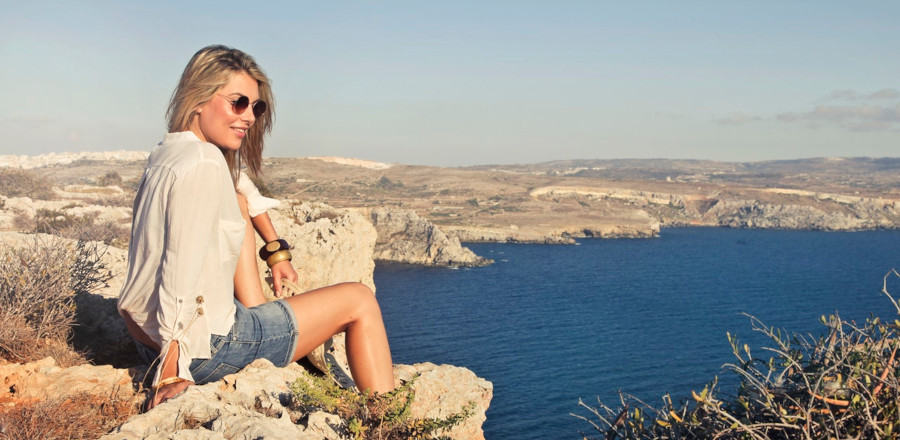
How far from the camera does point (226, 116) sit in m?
3.50

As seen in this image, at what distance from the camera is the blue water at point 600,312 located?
33.2 meters

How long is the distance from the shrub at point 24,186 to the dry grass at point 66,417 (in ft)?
94.1

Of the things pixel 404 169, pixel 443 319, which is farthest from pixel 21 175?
pixel 404 169

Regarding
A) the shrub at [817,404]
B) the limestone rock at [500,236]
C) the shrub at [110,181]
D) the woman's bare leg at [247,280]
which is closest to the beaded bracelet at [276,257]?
the woman's bare leg at [247,280]

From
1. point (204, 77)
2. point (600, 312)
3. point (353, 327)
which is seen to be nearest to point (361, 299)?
point (353, 327)

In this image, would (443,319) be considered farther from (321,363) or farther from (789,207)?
(789,207)

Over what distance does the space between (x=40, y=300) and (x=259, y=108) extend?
2.28m

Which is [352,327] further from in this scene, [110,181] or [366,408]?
[110,181]

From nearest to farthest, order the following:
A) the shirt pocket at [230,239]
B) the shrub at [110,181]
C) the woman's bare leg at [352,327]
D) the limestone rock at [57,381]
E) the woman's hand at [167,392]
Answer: the woman's hand at [167,392] → the shirt pocket at [230,239] → the limestone rock at [57,381] → the woman's bare leg at [352,327] → the shrub at [110,181]

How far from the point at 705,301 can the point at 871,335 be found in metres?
57.2

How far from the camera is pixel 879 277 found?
6775cm

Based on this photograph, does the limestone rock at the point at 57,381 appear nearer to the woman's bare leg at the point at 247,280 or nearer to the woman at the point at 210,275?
the woman at the point at 210,275

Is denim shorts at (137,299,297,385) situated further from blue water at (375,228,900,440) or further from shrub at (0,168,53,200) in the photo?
shrub at (0,168,53,200)

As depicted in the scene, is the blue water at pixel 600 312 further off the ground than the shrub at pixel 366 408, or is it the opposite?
the shrub at pixel 366 408
